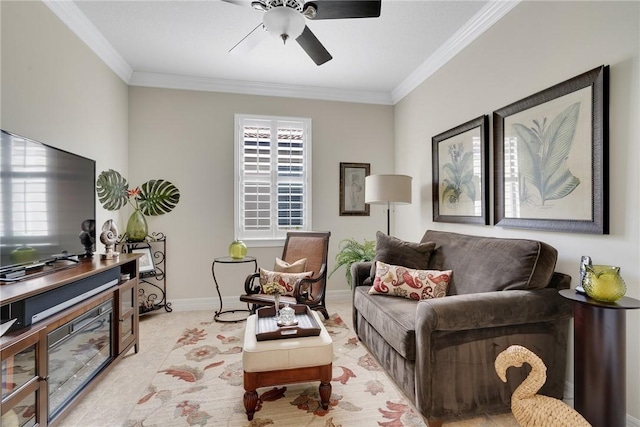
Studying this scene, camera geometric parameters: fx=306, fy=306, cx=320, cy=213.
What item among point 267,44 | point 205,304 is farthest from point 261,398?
point 267,44

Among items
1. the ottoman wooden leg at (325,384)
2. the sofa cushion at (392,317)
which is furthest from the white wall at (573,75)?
the ottoman wooden leg at (325,384)

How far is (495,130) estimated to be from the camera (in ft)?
8.33

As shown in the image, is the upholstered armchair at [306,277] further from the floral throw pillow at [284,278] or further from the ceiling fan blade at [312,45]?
the ceiling fan blade at [312,45]

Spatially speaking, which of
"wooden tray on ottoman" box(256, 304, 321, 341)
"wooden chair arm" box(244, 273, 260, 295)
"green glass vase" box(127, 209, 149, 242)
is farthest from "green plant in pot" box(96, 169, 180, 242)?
"wooden tray on ottoman" box(256, 304, 321, 341)

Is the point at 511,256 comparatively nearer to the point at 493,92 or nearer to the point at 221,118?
the point at 493,92

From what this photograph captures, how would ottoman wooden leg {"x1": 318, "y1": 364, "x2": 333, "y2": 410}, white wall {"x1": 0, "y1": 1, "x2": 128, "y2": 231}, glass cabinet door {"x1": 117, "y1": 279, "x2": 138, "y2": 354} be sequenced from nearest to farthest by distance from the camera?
ottoman wooden leg {"x1": 318, "y1": 364, "x2": 333, "y2": 410} → white wall {"x1": 0, "y1": 1, "x2": 128, "y2": 231} → glass cabinet door {"x1": 117, "y1": 279, "x2": 138, "y2": 354}

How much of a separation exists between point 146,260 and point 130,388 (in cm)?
168

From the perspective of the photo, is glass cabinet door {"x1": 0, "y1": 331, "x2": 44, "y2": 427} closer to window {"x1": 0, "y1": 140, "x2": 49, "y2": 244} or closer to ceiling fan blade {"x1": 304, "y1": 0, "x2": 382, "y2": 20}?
window {"x1": 0, "y1": 140, "x2": 49, "y2": 244}

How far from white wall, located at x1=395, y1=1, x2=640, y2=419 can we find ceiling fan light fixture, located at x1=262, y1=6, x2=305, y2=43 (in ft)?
5.56

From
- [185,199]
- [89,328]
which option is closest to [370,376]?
[89,328]

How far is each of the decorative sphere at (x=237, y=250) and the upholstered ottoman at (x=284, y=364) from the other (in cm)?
179

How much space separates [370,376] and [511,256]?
4.30 feet

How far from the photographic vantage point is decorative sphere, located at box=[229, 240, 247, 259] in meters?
3.61

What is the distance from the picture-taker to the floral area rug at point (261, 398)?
1.80 metres
